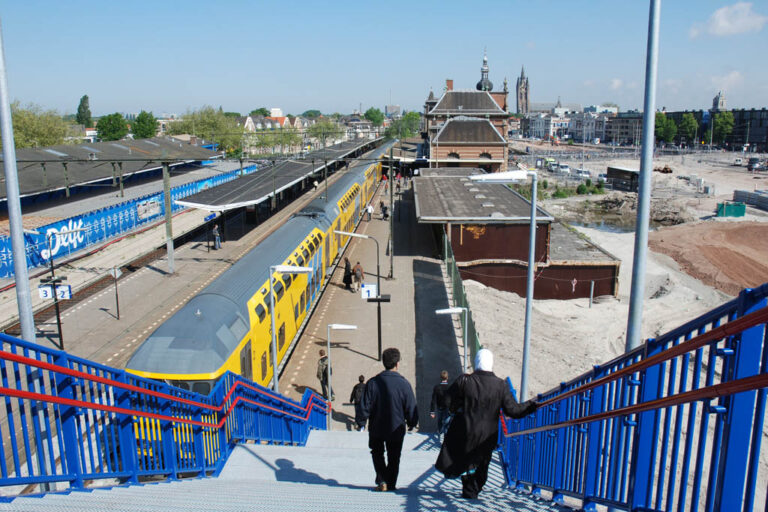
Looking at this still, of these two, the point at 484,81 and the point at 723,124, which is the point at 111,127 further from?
the point at 723,124

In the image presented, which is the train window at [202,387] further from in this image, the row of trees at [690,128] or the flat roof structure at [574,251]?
the row of trees at [690,128]

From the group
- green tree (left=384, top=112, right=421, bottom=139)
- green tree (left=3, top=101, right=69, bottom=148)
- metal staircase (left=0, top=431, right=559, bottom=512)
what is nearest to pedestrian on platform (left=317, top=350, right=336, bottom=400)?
metal staircase (left=0, top=431, right=559, bottom=512)

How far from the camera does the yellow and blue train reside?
11398 mm

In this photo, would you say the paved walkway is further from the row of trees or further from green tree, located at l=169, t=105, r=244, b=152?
the row of trees

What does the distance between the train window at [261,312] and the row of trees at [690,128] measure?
154 m

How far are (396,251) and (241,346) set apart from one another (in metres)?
22.8

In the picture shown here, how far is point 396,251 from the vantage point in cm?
3538

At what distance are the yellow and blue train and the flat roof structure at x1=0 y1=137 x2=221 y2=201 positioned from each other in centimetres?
819

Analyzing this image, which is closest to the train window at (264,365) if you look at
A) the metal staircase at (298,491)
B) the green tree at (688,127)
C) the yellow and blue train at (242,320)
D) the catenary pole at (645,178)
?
the yellow and blue train at (242,320)

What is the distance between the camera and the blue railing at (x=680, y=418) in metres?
3.07

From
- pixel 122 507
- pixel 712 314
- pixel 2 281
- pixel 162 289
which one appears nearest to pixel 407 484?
pixel 122 507

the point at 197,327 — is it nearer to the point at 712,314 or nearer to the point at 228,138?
the point at 712,314

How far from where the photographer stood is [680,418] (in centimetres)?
371

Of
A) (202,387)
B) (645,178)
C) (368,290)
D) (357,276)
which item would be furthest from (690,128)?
(202,387)
